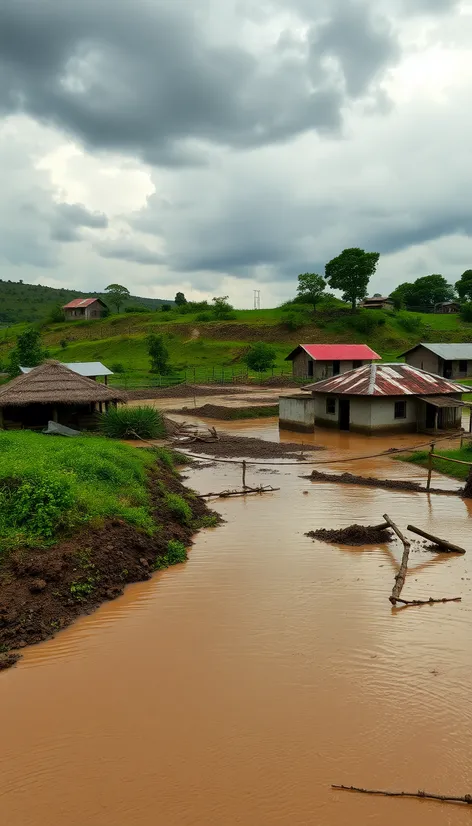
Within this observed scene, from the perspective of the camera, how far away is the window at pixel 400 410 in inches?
1130

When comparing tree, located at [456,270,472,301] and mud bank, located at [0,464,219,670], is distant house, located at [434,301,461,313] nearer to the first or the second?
tree, located at [456,270,472,301]

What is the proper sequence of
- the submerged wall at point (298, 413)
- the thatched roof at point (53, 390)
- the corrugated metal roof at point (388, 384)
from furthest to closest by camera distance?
1. the submerged wall at point (298, 413)
2. the corrugated metal roof at point (388, 384)
3. the thatched roof at point (53, 390)

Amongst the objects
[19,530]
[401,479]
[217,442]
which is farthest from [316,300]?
[19,530]

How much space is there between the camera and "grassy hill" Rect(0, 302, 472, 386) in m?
65.6

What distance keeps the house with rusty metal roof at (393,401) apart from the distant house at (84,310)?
62476mm

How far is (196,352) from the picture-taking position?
68.4 meters

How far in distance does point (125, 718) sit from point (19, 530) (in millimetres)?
4633

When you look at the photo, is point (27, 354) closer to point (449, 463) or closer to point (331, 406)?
point (331, 406)

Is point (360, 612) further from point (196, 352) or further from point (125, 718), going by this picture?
point (196, 352)

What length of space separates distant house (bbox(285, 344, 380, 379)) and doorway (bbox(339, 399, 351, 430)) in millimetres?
23217

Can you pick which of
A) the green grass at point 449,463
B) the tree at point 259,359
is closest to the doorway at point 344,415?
the green grass at point 449,463

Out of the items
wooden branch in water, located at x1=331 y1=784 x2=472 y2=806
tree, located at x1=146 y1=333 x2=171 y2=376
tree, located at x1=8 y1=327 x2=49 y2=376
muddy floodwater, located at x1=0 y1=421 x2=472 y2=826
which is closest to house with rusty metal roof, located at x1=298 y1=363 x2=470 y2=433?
muddy floodwater, located at x1=0 y1=421 x2=472 y2=826

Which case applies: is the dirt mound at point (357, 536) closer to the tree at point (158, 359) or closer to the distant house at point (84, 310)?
the tree at point (158, 359)

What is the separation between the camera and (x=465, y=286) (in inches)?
3880
